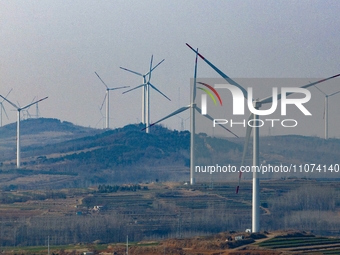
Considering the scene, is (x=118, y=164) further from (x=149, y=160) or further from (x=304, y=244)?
(x=304, y=244)

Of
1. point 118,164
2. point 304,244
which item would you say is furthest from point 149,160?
point 304,244

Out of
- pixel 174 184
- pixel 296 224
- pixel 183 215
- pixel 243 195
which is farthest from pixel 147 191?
pixel 296 224

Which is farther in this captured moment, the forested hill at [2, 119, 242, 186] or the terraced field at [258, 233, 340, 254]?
the forested hill at [2, 119, 242, 186]

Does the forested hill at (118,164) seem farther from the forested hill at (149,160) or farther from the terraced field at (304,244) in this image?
the terraced field at (304,244)

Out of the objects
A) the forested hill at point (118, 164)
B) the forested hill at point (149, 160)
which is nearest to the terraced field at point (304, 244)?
the forested hill at point (149, 160)

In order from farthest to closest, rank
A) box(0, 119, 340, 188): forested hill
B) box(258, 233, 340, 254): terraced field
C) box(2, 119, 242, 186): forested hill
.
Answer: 1. box(2, 119, 242, 186): forested hill
2. box(0, 119, 340, 188): forested hill
3. box(258, 233, 340, 254): terraced field

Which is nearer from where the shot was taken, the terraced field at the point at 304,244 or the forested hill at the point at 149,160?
the terraced field at the point at 304,244

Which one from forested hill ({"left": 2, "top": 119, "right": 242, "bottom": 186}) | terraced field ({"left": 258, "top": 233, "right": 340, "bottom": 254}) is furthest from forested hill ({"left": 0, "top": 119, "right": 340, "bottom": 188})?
terraced field ({"left": 258, "top": 233, "right": 340, "bottom": 254})

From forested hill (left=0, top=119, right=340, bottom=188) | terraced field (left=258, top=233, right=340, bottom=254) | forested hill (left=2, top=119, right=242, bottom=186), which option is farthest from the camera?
forested hill (left=2, top=119, right=242, bottom=186)

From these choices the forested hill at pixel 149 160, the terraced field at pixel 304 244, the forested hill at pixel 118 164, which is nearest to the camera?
the terraced field at pixel 304 244

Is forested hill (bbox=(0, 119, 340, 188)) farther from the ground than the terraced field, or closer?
farther from the ground

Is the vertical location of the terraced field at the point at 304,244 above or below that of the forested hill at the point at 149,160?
below

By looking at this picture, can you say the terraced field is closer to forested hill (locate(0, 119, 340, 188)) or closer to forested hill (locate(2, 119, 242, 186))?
forested hill (locate(0, 119, 340, 188))
